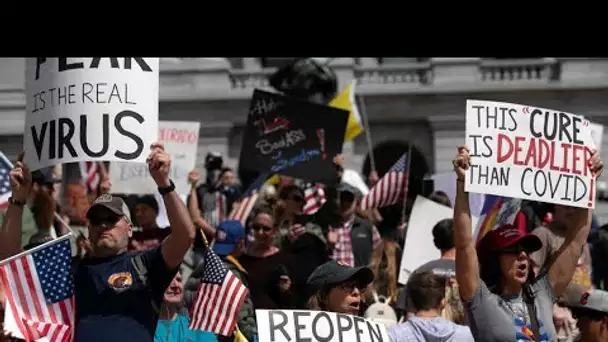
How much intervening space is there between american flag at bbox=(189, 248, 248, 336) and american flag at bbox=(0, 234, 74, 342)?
103cm

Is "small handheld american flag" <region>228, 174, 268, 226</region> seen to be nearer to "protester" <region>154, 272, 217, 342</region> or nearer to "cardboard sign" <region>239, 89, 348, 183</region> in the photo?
"cardboard sign" <region>239, 89, 348, 183</region>

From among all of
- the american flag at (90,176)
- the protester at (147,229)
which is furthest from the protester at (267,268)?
the american flag at (90,176)

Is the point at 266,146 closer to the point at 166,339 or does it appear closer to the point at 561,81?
the point at 166,339

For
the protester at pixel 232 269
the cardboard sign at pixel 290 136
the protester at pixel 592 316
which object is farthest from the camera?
the cardboard sign at pixel 290 136

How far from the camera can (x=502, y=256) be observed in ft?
21.2

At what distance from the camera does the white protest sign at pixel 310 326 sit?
6.42 m

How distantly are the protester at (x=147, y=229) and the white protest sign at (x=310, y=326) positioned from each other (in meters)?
4.24

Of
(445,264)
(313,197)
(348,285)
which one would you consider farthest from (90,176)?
(348,285)

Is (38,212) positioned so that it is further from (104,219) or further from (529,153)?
(529,153)

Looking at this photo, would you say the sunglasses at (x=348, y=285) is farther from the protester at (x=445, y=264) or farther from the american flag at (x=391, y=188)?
the american flag at (x=391, y=188)

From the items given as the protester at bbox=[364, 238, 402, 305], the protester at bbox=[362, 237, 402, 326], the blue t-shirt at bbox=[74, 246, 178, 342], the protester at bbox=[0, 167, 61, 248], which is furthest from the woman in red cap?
the protester at bbox=[0, 167, 61, 248]

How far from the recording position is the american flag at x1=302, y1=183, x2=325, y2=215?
13780 millimetres
